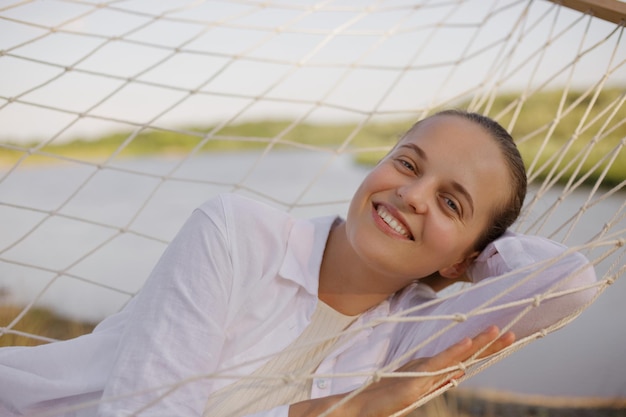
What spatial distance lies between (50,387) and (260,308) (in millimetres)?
356

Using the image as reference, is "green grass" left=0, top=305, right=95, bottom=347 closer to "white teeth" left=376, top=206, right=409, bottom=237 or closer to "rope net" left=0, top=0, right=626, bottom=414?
"rope net" left=0, top=0, right=626, bottom=414

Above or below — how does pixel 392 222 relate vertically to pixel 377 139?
above

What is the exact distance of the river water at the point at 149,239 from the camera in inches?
123

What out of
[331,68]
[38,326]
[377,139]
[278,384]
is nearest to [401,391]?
[278,384]

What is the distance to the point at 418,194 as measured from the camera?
1202 millimetres

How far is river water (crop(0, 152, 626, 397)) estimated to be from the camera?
10.3ft

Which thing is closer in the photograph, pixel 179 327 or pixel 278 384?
pixel 179 327

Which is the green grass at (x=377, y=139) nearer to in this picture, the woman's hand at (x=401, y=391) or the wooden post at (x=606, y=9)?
the wooden post at (x=606, y=9)

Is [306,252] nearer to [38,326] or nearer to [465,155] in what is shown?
[465,155]

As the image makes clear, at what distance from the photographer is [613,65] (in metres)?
1.74

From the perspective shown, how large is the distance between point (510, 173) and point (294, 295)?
43 centimetres

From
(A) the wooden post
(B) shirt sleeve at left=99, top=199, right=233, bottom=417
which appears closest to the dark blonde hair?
(B) shirt sleeve at left=99, top=199, right=233, bottom=417

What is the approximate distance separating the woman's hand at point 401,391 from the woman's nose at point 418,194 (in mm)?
223

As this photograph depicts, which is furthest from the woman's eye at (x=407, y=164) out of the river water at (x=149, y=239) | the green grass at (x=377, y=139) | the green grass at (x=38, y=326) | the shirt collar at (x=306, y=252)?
the green grass at (x=377, y=139)
